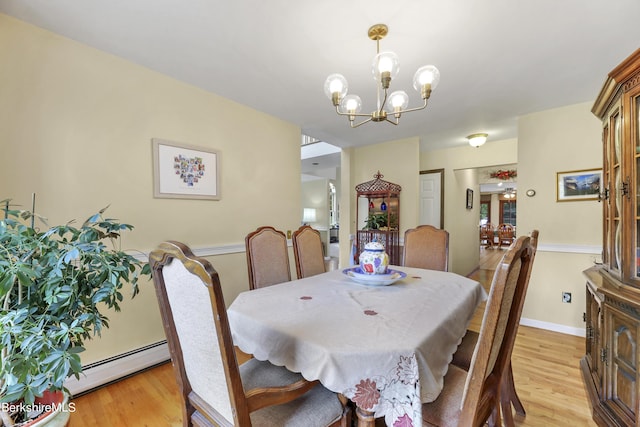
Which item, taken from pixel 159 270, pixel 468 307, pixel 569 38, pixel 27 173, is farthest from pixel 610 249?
pixel 27 173

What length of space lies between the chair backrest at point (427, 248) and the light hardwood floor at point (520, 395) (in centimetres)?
98

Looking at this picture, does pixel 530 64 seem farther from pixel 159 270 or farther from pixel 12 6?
pixel 12 6

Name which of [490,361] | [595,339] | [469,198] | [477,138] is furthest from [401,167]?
[490,361]

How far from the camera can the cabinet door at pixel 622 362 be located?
1.31m

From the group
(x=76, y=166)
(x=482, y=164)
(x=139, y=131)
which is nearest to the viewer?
(x=76, y=166)

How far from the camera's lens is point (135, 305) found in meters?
2.12

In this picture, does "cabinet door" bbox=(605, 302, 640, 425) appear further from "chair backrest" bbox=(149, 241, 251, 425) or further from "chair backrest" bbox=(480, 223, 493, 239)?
"chair backrest" bbox=(480, 223, 493, 239)

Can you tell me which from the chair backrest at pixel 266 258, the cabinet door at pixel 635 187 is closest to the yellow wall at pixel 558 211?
the cabinet door at pixel 635 187

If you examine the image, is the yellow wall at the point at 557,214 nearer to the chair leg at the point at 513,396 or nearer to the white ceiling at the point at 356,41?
the white ceiling at the point at 356,41

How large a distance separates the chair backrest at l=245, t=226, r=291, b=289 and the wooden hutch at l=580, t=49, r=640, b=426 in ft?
6.34

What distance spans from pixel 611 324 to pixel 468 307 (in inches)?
32.1

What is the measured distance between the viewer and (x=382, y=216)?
13.8 feet

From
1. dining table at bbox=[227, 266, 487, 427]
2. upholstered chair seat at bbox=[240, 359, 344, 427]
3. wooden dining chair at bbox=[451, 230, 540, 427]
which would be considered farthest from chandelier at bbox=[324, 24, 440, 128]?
upholstered chair seat at bbox=[240, 359, 344, 427]

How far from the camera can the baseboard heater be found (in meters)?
1.82
